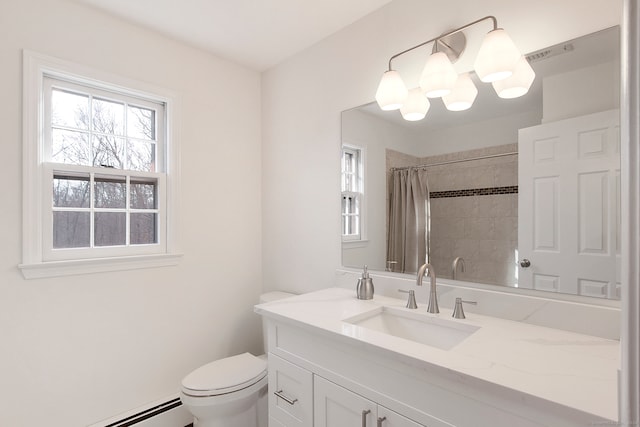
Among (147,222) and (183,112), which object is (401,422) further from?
(183,112)

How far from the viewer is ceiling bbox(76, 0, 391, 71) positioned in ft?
5.66

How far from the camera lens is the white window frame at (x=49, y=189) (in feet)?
5.13

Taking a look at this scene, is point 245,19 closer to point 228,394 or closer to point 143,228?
point 143,228

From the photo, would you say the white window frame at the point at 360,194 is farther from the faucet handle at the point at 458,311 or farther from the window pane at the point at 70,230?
the window pane at the point at 70,230

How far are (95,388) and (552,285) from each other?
2.27 metres

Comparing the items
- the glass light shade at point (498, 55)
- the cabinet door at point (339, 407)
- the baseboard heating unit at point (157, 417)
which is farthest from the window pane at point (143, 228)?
the glass light shade at point (498, 55)

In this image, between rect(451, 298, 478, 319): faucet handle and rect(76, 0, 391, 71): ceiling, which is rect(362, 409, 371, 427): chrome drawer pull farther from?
rect(76, 0, 391, 71): ceiling

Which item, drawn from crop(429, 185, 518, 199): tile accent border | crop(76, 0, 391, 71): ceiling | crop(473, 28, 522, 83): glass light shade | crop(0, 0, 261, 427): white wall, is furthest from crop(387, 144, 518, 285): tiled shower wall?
crop(0, 0, 261, 427): white wall

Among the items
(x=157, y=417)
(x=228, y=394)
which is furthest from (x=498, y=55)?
(x=157, y=417)

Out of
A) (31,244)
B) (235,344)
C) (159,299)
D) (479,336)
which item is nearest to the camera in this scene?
(479,336)

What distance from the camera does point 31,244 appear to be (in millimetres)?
1569

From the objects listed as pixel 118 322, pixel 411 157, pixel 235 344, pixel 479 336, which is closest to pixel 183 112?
pixel 118 322

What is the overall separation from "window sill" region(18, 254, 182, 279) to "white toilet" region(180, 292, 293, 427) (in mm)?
695

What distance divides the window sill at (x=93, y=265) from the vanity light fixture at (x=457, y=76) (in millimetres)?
1579
